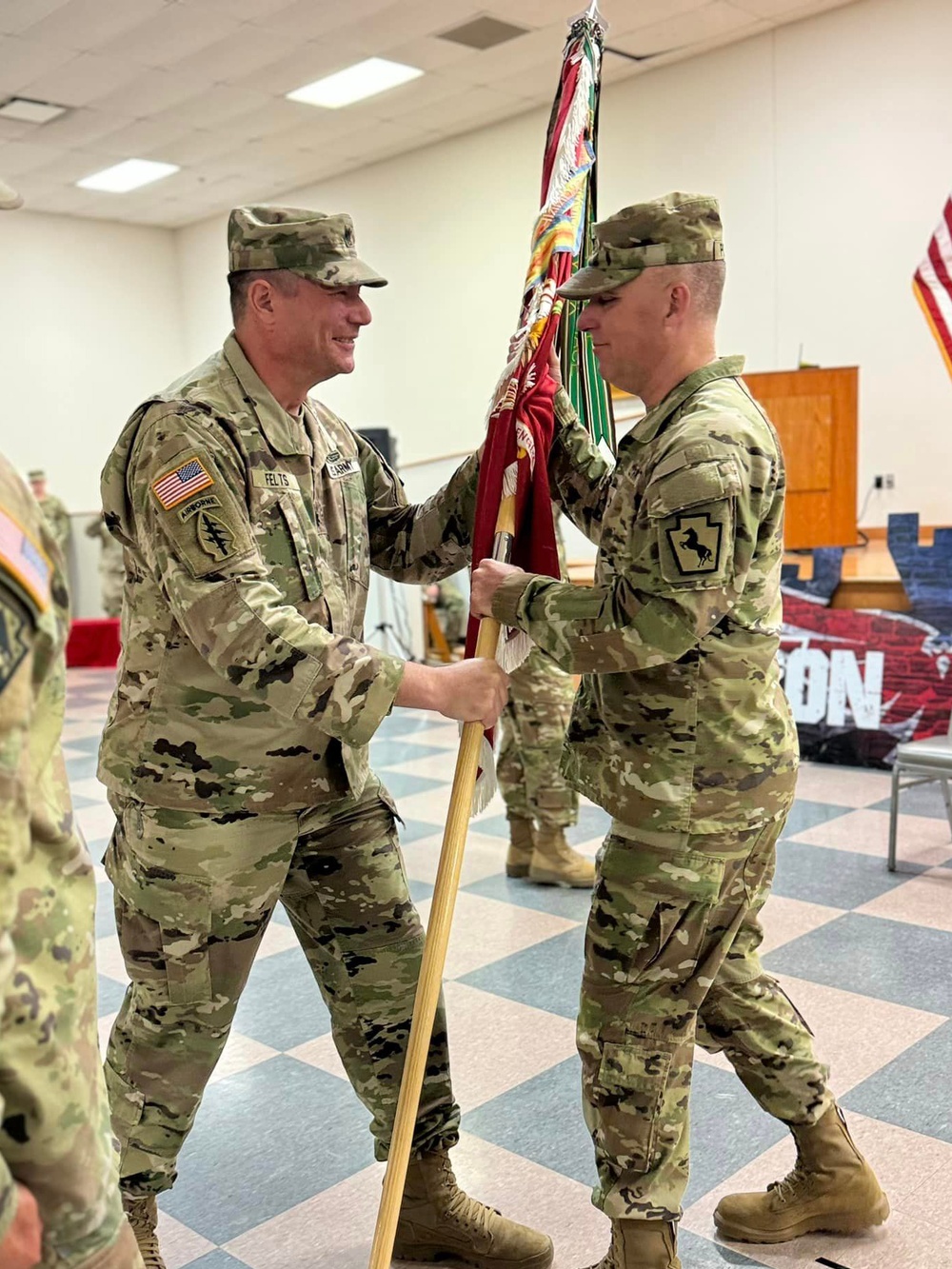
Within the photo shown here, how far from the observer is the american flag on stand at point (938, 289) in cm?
553

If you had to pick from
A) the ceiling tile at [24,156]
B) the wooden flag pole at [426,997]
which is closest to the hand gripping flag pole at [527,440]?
the wooden flag pole at [426,997]

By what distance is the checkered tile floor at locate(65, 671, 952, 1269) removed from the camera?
221 cm

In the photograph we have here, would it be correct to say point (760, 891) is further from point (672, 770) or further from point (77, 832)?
point (77, 832)

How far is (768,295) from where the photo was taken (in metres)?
8.35

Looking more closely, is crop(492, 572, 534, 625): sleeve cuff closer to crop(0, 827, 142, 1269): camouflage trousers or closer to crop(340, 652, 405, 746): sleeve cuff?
crop(340, 652, 405, 746): sleeve cuff

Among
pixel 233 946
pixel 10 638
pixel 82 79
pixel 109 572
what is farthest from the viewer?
pixel 109 572

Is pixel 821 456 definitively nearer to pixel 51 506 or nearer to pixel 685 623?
pixel 685 623

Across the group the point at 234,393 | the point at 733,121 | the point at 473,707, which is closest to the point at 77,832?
the point at 473,707

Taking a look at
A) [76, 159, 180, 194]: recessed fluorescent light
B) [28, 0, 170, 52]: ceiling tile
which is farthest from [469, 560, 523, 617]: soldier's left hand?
[76, 159, 180, 194]: recessed fluorescent light

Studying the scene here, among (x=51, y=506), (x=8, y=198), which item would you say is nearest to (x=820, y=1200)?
(x=8, y=198)

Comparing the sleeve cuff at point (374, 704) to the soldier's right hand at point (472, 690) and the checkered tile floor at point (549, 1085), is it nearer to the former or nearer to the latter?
the soldier's right hand at point (472, 690)

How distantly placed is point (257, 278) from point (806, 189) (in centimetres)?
701

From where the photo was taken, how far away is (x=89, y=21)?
24.1 feet

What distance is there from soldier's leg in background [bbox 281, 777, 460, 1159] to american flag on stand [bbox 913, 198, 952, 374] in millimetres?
4414
